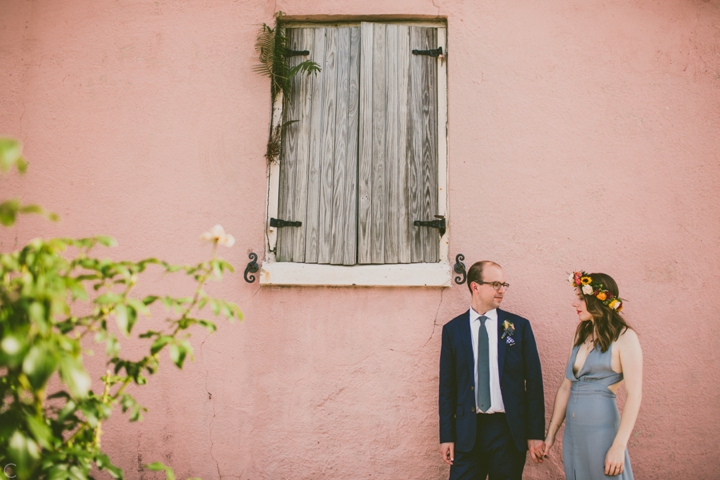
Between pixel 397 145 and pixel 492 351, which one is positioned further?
pixel 397 145

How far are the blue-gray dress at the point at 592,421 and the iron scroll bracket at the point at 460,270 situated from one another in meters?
1.00

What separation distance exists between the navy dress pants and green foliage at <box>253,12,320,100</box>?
9.35 feet

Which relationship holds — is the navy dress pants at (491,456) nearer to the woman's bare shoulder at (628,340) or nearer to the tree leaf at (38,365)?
the woman's bare shoulder at (628,340)

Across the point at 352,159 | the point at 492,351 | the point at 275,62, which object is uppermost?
the point at 275,62

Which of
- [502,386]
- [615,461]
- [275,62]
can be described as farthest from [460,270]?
[275,62]

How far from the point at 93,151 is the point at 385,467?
3269 mm

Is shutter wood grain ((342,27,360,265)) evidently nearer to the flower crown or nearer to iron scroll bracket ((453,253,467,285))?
iron scroll bracket ((453,253,467,285))

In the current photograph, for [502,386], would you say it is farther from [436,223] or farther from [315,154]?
[315,154]

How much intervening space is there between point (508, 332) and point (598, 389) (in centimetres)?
60

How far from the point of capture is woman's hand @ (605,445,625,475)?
281 cm

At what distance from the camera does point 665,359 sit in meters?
3.66

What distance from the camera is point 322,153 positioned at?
410cm

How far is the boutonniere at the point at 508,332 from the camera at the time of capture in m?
3.28

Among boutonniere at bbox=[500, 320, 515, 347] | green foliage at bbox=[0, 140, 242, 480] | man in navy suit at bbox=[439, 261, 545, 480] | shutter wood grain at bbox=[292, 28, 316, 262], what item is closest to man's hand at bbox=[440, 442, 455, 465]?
man in navy suit at bbox=[439, 261, 545, 480]
